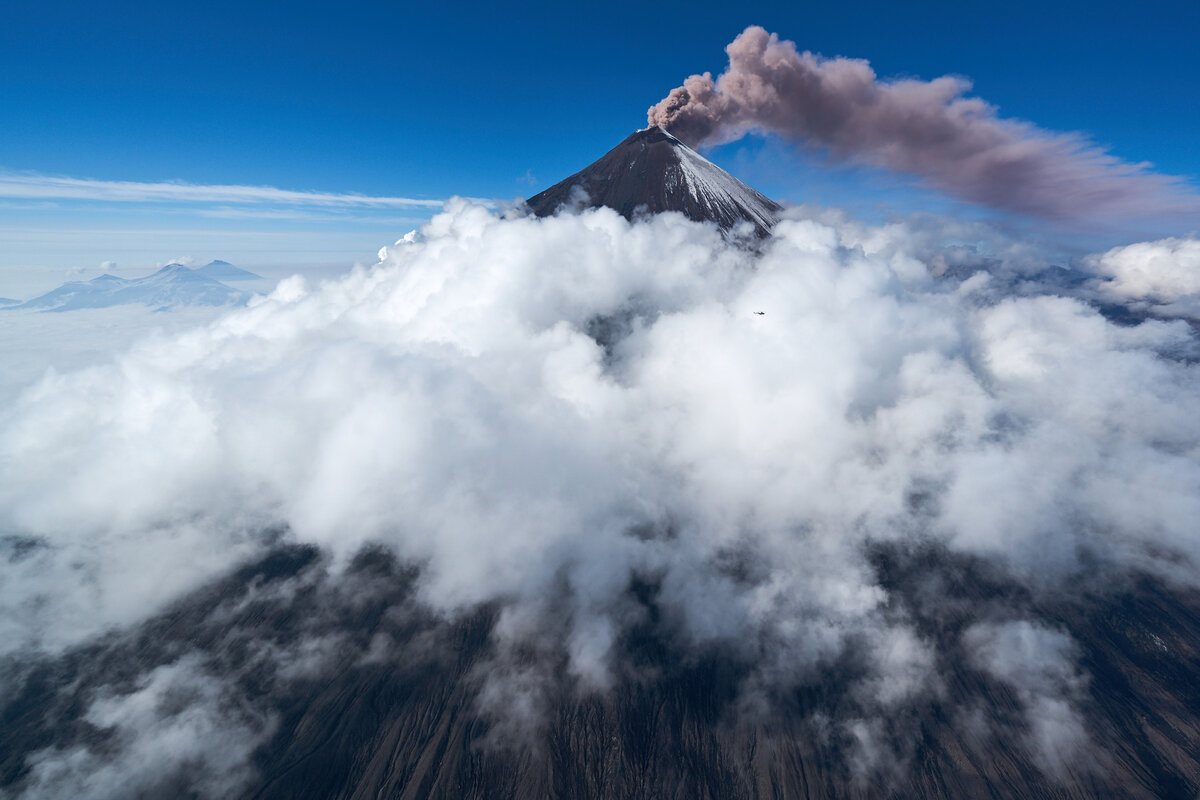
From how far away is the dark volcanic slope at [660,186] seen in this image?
524 ft

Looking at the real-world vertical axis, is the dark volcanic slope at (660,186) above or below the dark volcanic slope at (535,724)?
above

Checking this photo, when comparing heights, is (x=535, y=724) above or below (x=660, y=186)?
below

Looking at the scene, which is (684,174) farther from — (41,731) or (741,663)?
(41,731)

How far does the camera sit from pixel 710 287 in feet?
570

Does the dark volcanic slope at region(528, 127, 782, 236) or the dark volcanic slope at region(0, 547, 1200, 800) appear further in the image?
the dark volcanic slope at region(528, 127, 782, 236)

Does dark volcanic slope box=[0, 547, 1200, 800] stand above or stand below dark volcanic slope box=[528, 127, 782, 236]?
below

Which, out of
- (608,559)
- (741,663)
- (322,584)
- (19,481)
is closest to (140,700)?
(322,584)

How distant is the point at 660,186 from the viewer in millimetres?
161375

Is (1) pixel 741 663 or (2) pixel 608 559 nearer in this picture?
(1) pixel 741 663

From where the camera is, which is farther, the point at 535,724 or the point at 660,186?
the point at 660,186

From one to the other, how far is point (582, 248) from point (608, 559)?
102798 mm

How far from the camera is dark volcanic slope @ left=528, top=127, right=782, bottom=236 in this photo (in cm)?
15975

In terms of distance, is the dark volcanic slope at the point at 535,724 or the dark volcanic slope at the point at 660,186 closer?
the dark volcanic slope at the point at 535,724

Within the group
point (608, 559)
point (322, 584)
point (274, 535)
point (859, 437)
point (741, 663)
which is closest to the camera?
point (741, 663)
